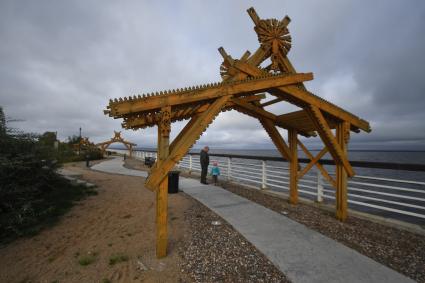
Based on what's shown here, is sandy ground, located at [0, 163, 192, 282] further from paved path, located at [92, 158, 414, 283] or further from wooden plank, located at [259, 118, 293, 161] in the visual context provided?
wooden plank, located at [259, 118, 293, 161]

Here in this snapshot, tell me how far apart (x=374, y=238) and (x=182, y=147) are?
14.5 feet

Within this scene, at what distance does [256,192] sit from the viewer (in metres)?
8.58

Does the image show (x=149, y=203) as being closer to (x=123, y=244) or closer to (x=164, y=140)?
(x=123, y=244)

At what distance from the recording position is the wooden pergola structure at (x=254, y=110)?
3741 mm

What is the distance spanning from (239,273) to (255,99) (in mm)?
4416

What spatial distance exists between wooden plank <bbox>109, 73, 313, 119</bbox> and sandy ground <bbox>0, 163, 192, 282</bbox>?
2505 mm

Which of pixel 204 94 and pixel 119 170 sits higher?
pixel 204 94

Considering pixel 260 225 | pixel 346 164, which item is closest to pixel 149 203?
Answer: pixel 260 225

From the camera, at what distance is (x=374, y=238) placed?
443cm

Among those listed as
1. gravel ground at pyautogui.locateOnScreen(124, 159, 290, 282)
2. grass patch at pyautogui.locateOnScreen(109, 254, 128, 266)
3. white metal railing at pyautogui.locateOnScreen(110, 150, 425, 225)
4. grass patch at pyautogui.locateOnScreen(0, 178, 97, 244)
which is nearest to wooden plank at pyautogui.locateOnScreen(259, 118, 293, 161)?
white metal railing at pyautogui.locateOnScreen(110, 150, 425, 225)

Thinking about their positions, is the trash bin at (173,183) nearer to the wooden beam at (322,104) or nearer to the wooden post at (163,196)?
the wooden post at (163,196)

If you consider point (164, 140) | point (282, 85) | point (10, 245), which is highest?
point (282, 85)

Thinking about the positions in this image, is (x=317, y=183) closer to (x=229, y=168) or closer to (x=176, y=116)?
(x=229, y=168)

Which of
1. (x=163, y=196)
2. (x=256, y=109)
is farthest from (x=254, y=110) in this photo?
(x=163, y=196)
